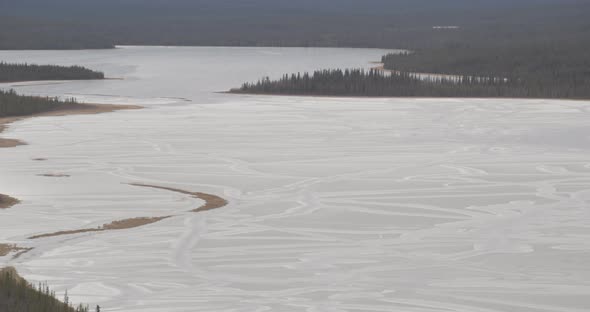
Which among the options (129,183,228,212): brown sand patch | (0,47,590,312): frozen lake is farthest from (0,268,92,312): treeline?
(129,183,228,212): brown sand patch

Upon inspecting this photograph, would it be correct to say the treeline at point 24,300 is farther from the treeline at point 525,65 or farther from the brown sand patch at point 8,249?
the treeline at point 525,65

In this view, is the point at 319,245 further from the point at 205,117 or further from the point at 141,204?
the point at 205,117

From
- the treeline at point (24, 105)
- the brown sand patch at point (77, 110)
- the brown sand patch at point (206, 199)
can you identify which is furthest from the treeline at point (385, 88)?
the brown sand patch at point (206, 199)

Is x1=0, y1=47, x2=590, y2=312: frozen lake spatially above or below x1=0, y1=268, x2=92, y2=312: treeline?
below

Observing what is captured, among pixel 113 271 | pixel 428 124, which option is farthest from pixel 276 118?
pixel 113 271

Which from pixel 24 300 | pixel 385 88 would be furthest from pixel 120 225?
pixel 385 88

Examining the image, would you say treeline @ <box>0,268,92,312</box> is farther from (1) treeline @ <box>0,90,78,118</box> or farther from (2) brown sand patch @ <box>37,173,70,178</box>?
(1) treeline @ <box>0,90,78,118</box>

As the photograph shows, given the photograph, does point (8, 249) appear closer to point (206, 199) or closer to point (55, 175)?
point (206, 199)
